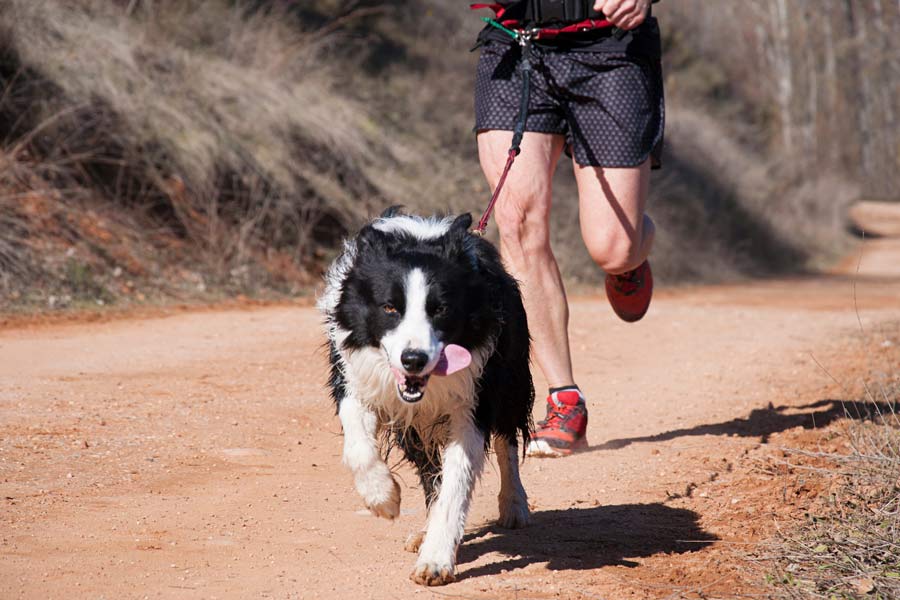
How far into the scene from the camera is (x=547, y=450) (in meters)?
5.12

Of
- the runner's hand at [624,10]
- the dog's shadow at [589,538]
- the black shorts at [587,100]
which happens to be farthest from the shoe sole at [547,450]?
the runner's hand at [624,10]

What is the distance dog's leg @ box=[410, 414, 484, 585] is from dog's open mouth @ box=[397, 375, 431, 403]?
26 cm

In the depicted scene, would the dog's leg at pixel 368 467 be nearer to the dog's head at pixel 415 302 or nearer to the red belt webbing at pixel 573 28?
the dog's head at pixel 415 302

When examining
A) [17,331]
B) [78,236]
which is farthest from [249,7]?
[17,331]

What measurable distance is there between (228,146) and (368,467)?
8.86 meters

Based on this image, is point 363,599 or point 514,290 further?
point 514,290

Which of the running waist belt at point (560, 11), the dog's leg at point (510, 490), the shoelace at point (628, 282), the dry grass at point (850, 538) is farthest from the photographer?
the shoelace at point (628, 282)

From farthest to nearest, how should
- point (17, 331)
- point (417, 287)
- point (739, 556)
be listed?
point (17, 331) → point (739, 556) → point (417, 287)

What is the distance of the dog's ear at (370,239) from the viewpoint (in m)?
3.76

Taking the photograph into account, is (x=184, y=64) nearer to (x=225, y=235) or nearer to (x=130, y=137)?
(x=130, y=137)

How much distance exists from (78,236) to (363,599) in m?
7.63

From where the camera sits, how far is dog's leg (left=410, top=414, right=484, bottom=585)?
3402mm

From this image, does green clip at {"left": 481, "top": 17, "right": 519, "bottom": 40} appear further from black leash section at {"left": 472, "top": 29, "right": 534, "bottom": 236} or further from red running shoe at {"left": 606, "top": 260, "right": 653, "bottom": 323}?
red running shoe at {"left": 606, "top": 260, "right": 653, "bottom": 323}

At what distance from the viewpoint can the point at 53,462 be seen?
4504 mm
